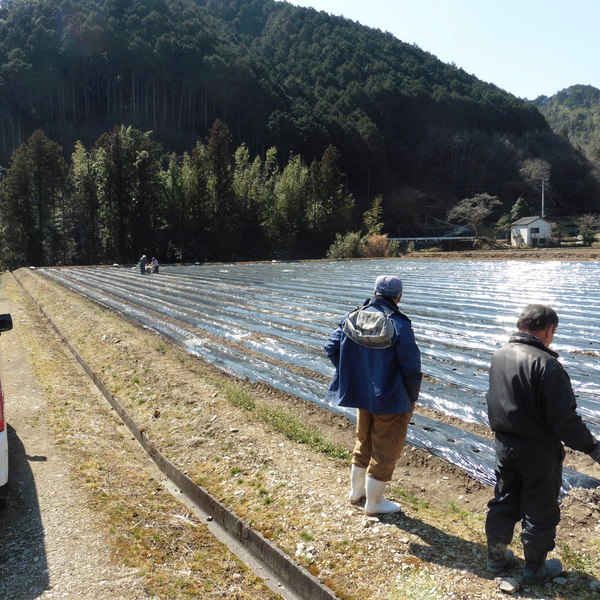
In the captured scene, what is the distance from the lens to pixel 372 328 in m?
3.00

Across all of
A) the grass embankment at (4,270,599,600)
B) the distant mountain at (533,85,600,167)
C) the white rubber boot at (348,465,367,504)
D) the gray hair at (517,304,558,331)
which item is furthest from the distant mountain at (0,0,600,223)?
the gray hair at (517,304,558,331)

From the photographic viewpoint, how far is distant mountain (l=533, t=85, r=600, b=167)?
79.4 metres

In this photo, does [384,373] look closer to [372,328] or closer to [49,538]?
[372,328]

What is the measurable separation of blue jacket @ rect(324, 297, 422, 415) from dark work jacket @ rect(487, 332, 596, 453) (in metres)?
0.52

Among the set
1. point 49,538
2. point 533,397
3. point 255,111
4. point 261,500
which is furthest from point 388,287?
point 255,111

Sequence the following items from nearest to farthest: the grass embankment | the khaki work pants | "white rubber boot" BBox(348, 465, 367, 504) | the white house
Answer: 1. the grass embankment
2. the khaki work pants
3. "white rubber boot" BBox(348, 465, 367, 504)
4. the white house

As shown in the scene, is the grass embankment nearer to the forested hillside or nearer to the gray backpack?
the gray backpack

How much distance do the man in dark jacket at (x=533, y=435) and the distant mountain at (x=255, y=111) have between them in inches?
2390

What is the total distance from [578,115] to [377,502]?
128m

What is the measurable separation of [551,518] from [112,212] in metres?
41.0

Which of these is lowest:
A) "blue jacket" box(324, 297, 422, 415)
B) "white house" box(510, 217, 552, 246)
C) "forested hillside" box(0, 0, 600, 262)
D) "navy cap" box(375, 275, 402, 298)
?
"blue jacket" box(324, 297, 422, 415)

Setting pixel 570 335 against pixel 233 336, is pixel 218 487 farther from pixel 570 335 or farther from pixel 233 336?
pixel 570 335

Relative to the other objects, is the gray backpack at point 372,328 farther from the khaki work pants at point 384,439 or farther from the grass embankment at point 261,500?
the grass embankment at point 261,500

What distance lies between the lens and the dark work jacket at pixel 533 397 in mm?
2359
